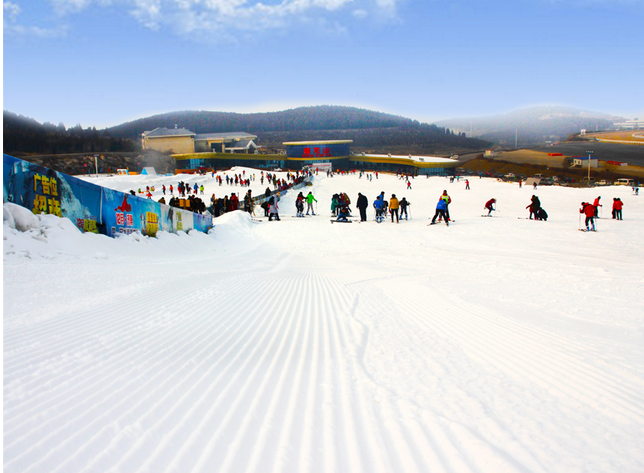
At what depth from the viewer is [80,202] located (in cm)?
1050

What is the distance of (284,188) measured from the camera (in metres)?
40.1

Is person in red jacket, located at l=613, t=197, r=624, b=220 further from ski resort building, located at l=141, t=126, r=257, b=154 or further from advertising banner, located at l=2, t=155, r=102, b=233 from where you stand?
ski resort building, located at l=141, t=126, r=257, b=154

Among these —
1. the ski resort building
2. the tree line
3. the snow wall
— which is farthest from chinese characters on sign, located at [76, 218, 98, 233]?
the ski resort building

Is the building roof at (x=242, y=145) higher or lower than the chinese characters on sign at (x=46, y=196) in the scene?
higher

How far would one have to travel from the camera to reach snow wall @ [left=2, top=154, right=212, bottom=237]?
8742mm

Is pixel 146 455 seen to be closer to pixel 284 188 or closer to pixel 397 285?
pixel 397 285

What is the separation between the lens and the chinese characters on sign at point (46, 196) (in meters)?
9.21

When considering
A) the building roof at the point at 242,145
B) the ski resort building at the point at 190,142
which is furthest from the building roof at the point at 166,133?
the building roof at the point at 242,145

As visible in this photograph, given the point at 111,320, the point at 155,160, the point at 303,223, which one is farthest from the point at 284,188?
the point at 155,160

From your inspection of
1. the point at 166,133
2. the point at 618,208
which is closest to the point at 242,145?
the point at 166,133

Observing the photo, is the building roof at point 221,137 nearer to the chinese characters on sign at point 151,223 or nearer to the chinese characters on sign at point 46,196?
the chinese characters on sign at point 151,223

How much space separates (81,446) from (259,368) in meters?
1.55

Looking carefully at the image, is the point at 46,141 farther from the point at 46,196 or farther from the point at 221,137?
A: the point at 46,196

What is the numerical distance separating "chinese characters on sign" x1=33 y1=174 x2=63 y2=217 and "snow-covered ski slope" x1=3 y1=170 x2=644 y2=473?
50 centimetres
